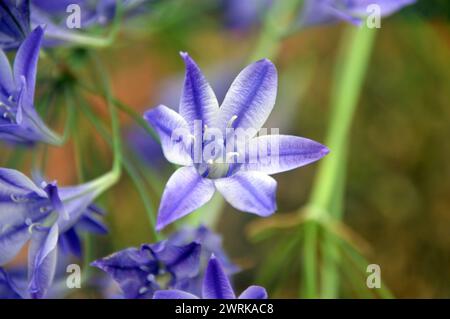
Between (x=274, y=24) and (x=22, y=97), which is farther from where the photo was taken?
(x=274, y=24)

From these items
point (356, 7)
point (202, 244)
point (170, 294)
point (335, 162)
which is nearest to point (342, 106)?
point (335, 162)

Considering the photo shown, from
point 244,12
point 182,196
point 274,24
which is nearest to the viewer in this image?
point 182,196

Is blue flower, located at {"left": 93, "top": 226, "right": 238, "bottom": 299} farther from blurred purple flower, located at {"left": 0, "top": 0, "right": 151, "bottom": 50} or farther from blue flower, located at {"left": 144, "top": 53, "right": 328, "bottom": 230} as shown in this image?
blurred purple flower, located at {"left": 0, "top": 0, "right": 151, "bottom": 50}

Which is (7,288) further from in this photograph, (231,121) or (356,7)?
(356,7)

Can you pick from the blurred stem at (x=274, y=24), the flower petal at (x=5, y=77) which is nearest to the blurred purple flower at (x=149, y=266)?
the flower petal at (x=5, y=77)

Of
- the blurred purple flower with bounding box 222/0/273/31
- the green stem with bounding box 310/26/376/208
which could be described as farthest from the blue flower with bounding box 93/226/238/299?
the blurred purple flower with bounding box 222/0/273/31

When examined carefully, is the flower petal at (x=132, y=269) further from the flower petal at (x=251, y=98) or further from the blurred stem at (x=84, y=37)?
the blurred stem at (x=84, y=37)

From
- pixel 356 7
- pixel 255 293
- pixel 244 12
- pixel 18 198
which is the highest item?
pixel 244 12
